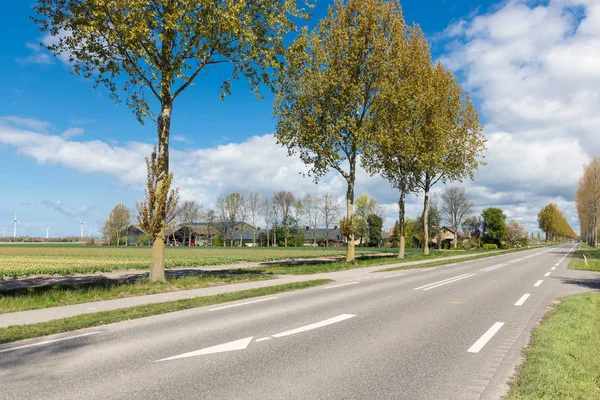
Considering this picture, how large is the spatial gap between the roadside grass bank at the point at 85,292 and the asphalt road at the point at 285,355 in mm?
4225

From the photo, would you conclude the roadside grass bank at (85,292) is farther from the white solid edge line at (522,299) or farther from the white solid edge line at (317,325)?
the white solid edge line at (522,299)

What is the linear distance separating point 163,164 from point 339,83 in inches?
592

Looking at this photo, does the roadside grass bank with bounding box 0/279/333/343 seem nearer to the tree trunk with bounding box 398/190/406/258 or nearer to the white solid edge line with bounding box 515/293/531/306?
the white solid edge line with bounding box 515/293/531/306

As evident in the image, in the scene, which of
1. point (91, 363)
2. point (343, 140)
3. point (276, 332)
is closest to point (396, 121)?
point (343, 140)

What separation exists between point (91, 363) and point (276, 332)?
3.19m

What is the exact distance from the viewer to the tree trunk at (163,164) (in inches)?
631

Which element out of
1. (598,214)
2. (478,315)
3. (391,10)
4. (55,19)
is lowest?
(478,315)

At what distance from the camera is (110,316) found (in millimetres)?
9445

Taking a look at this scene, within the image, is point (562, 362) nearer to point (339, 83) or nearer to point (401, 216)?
point (339, 83)

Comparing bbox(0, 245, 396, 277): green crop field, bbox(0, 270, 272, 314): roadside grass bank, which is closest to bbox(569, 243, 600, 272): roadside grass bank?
bbox(0, 270, 272, 314): roadside grass bank

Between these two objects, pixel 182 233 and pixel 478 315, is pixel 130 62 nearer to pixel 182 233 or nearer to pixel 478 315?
pixel 478 315

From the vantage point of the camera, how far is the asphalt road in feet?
15.9

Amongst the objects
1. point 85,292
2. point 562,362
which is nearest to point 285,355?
point 562,362

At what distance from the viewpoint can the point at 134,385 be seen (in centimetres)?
491
